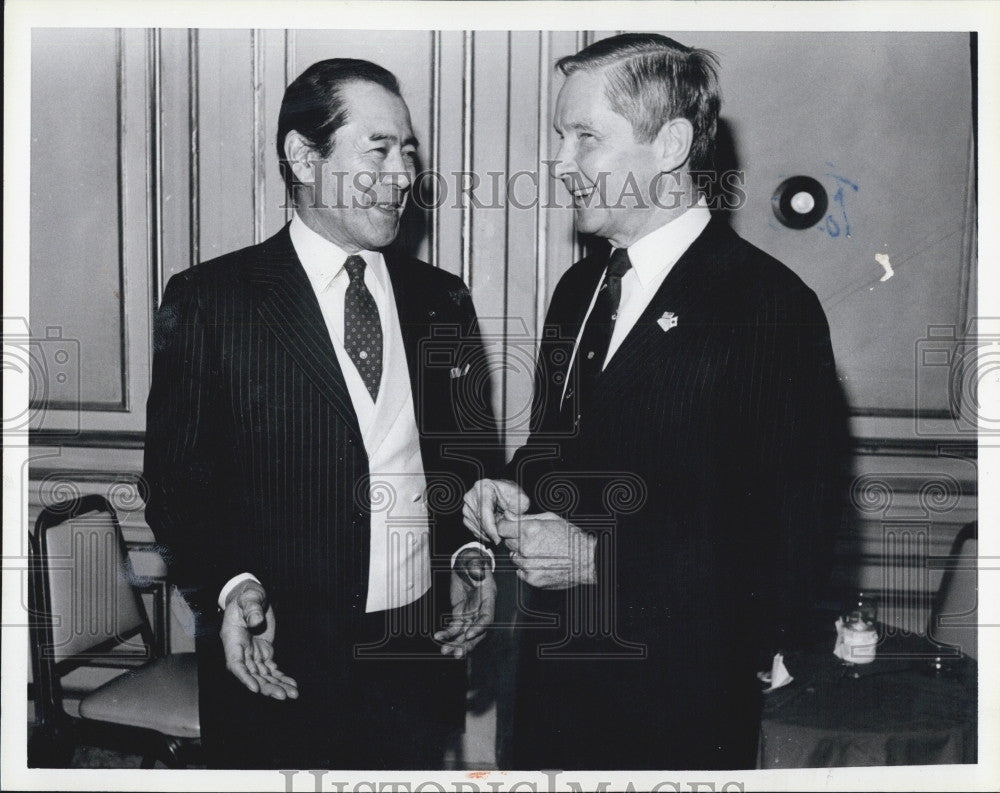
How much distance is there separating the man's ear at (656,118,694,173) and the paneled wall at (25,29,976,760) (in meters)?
0.08

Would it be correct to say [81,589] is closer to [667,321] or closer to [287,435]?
[287,435]

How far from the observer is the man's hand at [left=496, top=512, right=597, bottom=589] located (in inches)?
66.9

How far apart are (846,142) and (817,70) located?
0.14 meters

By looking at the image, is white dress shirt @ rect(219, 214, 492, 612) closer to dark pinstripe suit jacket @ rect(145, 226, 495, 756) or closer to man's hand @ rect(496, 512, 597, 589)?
dark pinstripe suit jacket @ rect(145, 226, 495, 756)

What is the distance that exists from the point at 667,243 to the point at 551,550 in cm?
59

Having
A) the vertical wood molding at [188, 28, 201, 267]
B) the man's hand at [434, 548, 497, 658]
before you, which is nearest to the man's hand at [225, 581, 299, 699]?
the man's hand at [434, 548, 497, 658]

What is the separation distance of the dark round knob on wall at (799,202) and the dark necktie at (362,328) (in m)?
0.76

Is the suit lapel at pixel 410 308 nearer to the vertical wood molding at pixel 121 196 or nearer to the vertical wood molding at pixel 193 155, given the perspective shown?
the vertical wood molding at pixel 193 155

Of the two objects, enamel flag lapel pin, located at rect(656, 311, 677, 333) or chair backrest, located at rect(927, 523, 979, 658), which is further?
chair backrest, located at rect(927, 523, 979, 658)

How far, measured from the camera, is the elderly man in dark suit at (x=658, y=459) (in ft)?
5.41

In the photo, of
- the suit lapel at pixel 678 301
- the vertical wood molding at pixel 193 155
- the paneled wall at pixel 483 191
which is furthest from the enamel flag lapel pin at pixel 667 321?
the vertical wood molding at pixel 193 155

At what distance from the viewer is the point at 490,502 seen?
1702 millimetres

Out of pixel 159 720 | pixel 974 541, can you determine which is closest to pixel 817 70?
pixel 974 541

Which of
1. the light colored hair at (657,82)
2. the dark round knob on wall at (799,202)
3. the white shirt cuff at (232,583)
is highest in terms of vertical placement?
the light colored hair at (657,82)
